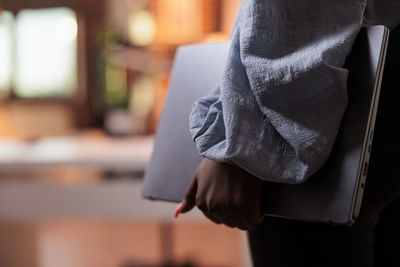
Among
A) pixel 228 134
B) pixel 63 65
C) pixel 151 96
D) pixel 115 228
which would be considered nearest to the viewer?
pixel 228 134

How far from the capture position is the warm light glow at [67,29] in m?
4.52

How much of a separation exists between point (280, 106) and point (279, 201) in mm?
99

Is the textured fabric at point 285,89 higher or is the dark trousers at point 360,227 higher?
the textured fabric at point 285,89

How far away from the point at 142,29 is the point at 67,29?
0.70 meters

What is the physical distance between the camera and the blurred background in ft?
6.70

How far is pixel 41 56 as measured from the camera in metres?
4.32

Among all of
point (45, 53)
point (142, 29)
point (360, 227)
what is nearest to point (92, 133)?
point (45, 53)

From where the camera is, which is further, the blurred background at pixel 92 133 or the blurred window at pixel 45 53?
the blurred window at pixel 45 53

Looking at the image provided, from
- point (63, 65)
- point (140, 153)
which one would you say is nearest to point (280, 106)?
point (140, 153)

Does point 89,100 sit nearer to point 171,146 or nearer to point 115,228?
point 115,228

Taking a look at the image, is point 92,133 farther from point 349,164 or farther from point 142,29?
point 349,164

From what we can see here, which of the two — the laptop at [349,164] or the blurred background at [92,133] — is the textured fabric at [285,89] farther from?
the blurred background at [92,133]

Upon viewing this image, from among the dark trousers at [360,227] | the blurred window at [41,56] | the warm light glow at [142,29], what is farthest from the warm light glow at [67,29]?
the dark trousers at [360,227]

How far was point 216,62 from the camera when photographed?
662 mm
